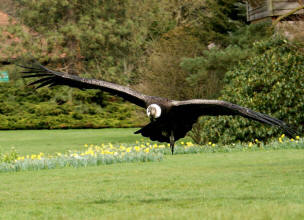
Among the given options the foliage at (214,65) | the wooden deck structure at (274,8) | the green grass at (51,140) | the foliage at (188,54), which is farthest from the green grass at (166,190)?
the wooden deck structure at (274,8)

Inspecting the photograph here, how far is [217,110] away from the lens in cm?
851

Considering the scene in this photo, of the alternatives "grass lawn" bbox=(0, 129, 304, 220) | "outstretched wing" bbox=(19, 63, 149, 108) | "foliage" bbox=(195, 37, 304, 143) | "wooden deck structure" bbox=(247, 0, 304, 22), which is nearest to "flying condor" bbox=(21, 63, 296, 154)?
"outstretched wing" bbox=(19, 63, 149, 108)

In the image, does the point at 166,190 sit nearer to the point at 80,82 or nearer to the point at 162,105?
the point at 162,105

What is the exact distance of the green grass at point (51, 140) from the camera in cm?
1987

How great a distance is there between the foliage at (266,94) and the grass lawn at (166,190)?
214 centimetres

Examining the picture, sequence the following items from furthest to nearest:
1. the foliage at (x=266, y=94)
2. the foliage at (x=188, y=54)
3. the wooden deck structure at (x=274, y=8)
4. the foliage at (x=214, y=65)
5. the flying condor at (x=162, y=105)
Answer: the wooden deck structure at (x=274, y=8) < the foliage at (x=188, y=54) < the foliage at (x=214, y=65) < the foliage at (x=266, y=94) < the flying condor at (x=162, y=105)

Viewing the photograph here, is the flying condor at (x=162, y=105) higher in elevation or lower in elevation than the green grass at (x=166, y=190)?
higher

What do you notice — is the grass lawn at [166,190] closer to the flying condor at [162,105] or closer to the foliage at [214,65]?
the flying condor at [162,105]

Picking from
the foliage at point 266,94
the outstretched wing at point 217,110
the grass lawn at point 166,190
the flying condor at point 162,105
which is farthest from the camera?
the foliage at point 266,94

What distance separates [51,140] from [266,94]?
10.3 metres

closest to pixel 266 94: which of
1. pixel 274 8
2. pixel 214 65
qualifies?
pixel 214 65

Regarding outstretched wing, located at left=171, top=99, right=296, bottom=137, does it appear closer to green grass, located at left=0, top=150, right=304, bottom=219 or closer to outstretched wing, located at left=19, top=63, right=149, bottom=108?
outstretched wing, located at left=19, top=63, right=149, bottom=108

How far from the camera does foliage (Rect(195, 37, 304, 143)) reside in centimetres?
1580

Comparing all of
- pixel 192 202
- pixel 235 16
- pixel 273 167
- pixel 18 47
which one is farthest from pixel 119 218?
pixel 18 47
